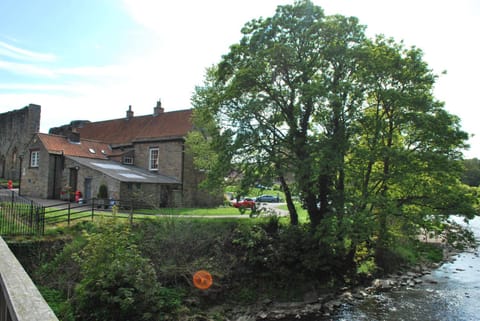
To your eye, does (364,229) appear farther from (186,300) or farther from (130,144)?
(130,144)

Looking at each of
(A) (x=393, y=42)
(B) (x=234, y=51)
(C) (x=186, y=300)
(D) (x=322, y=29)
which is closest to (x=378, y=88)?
(A) (x=393, y=42)

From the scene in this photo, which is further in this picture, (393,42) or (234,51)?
(234,51)

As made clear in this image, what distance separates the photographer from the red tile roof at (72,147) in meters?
30.4

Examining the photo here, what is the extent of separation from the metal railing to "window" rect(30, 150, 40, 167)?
105 ft

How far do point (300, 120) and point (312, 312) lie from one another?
881 cm

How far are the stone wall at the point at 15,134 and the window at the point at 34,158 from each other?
17538 mm

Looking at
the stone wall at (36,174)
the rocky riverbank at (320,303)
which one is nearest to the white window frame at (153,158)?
the stone wall at (36,174)

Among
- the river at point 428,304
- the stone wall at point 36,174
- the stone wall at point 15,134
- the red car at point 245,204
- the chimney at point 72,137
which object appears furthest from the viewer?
the stone wall at point 15,134

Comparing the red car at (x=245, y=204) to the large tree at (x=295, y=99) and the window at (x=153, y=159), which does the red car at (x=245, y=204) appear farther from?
the window at (x=153, y=159)

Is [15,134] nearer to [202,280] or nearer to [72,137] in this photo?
[72,137]

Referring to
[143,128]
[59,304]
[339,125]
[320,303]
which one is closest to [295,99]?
[339,125]

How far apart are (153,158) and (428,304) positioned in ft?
79.5

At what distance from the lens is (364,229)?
14.5 metres

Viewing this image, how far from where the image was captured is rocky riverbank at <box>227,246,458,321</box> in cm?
1400
